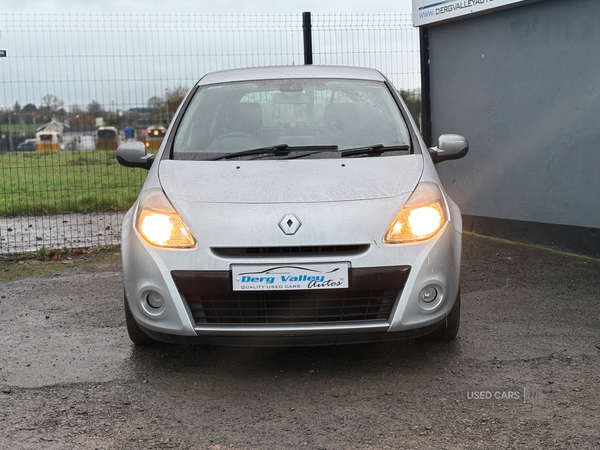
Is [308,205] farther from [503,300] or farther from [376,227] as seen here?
[503,300]

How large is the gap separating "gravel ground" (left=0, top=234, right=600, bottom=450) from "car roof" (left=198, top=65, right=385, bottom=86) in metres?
1.77

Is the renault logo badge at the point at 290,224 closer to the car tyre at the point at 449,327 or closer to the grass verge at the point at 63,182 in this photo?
the car tyre at the point at 449,327

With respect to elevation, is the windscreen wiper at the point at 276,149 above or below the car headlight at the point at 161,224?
above

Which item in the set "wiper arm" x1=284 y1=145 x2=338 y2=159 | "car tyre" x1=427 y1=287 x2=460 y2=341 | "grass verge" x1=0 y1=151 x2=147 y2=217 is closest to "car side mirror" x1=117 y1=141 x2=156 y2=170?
"wiper arm" x1=284 y1=145 x2=338 y2=159

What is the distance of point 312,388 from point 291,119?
75.6 inches

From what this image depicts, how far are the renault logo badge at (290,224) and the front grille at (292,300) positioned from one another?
0.30 metres

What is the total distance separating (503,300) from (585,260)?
6.01 feet

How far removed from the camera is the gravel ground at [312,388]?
3201mm

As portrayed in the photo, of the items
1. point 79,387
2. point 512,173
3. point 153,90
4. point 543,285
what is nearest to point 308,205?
point 79,387

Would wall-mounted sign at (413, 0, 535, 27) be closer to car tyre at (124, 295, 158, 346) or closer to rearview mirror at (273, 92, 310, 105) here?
rearview mirror at (273, 92, 310, 105)

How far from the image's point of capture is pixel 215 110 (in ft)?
16.7

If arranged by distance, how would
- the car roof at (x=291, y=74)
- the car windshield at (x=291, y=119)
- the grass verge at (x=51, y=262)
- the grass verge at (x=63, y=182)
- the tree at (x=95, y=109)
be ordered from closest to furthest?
the car windshield at (x=291, y=119) → the car roof at (x=291, y=74) → the grass verge at (x=51, y=262) → the tree at (x=95, y=109) → the grass verge at (x=63, y=182)

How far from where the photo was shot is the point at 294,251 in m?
3.77

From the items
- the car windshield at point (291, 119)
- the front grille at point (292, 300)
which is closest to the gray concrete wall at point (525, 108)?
the car windshield at point (291, 119)
